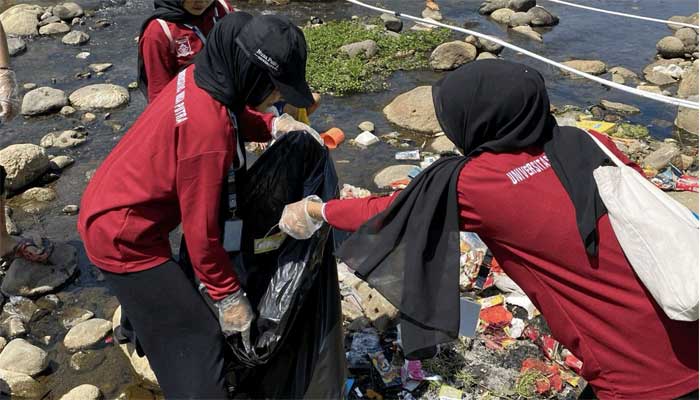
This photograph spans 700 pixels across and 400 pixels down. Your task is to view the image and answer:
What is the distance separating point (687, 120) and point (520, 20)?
13.3 ft

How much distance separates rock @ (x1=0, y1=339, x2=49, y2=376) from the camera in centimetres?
386

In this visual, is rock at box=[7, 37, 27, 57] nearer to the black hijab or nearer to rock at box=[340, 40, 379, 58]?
rock at box=[340, 40, 379, 58]

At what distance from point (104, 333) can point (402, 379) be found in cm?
195

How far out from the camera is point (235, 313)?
8.87ft

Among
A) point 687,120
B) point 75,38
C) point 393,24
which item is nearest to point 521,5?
point 393,24

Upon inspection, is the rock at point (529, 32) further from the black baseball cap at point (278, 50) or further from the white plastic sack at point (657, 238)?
the white plastic sack at point (657, 238)

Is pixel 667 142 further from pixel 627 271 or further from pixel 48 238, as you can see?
pixel 48 238

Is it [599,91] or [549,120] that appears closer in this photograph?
[549,120]

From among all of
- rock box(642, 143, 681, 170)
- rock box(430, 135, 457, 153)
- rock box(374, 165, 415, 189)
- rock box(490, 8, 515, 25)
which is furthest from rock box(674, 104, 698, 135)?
rock box(490, 8, 515, 25)

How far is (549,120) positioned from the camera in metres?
2.17

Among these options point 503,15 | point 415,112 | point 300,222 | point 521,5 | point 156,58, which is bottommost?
point 415,112

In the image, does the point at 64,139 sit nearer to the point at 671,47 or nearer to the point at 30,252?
the point at 30,252

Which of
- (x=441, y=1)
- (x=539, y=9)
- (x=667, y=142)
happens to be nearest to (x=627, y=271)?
(x=667, y=142)

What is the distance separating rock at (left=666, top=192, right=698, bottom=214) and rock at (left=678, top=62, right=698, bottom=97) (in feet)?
9.13
